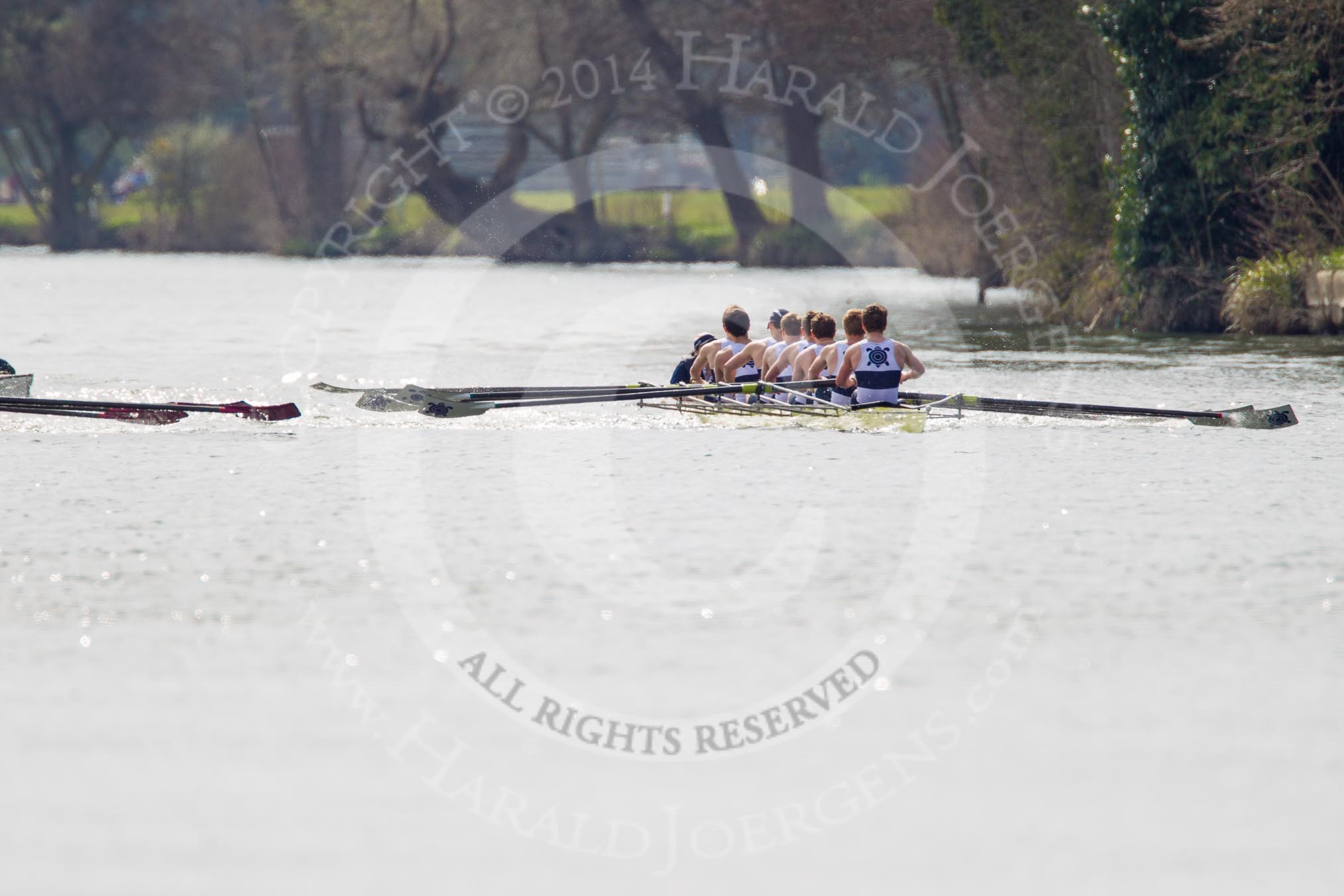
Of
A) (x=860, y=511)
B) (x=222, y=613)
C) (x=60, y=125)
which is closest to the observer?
(x=222, y=613)

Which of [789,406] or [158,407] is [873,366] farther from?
[158,407]

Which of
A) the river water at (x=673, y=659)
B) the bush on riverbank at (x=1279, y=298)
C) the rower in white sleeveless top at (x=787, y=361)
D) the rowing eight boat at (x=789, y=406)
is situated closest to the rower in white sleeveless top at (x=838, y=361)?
the rowing eight boat at (x=789, y=406)

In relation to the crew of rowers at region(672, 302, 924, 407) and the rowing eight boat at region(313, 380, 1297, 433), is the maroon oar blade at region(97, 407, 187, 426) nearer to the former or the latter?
the rowing eight boat at region(313, 380, 1297, 433)

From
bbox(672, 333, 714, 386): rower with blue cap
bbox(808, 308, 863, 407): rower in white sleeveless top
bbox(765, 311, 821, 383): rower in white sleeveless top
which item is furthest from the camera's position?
bbox(672, 333, 714, 386): rower with blue cap

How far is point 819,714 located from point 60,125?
266 feet

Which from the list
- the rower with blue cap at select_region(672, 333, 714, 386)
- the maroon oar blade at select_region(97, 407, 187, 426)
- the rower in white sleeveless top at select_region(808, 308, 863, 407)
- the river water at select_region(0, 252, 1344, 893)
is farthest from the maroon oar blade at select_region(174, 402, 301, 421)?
the rower in white sleeveless top at select_region(808, 308, 863, 407)

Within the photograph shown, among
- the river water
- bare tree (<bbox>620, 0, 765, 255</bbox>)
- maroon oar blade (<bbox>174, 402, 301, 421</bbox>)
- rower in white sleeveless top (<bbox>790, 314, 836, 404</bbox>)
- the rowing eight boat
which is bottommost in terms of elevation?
the river water

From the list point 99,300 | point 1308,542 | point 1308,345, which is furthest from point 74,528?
point 99,300

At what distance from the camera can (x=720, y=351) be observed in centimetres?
2002

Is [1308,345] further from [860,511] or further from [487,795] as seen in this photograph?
[487,795]

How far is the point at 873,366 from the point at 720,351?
255cm

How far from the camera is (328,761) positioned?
7.02 meters

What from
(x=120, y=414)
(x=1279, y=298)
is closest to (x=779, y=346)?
(x=120, y=414)

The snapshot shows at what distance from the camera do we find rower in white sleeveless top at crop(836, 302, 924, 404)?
17797mm
